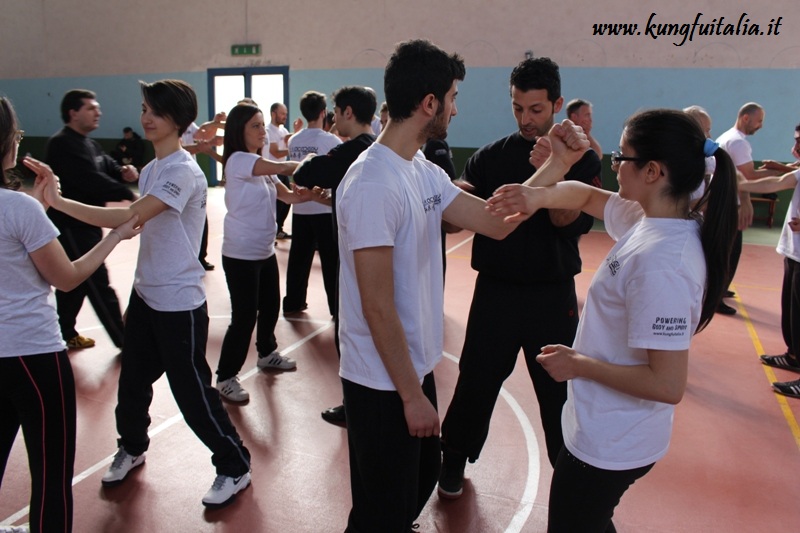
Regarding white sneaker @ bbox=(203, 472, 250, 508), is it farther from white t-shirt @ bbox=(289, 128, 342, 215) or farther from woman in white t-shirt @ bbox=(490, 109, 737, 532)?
white t-shirt @ bbox=(289, 128, 342, 215)

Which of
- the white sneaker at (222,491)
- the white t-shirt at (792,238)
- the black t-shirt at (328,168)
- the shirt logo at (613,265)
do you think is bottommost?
the white sneaker at (222,491)

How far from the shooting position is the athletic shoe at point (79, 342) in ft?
16.8

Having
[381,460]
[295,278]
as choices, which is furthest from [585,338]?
[295,278]

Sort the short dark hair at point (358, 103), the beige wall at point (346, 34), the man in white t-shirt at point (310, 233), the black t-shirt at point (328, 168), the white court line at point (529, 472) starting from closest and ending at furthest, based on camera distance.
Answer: the white court line at point (529, 472)
the black t-shirt at point (328, 168)
the short dark hair at point (358, 103)
the man in white t-shirt at point (310, 233)
the beige wall at point (346, 34)

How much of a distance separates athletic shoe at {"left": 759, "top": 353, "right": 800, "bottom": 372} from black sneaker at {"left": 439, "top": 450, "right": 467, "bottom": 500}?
3.47 m

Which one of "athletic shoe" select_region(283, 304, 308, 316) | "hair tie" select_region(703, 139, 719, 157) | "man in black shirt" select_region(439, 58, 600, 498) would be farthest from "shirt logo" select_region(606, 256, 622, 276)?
"athletic shoe" select_region(283, 304, 308, 316)

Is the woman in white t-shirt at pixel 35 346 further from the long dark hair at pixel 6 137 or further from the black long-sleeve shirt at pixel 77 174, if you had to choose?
the black long-sleeve shirt at pixel 77 174

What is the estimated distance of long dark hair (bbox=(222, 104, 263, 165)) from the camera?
4168 millimetres

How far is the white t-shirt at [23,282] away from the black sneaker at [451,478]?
1860 millimetres

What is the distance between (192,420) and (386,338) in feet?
5.28

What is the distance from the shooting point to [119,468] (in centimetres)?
322

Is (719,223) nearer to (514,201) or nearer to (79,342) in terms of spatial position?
(514,201)

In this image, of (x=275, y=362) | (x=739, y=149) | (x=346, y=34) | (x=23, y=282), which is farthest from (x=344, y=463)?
(x=346, y=34)

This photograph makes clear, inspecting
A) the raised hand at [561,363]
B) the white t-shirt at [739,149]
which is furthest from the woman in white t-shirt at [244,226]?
the white t-shirt at [739,149]
